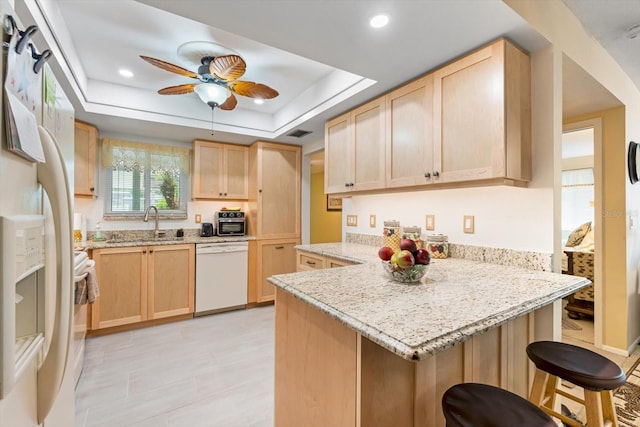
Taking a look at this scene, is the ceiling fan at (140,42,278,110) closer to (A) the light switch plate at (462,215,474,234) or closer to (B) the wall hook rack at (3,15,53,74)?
(B) the wall hook rack at (3,15,53,74)

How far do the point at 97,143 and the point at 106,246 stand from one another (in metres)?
1.30

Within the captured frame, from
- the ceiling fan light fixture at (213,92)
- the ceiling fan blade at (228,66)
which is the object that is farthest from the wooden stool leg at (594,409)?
the ceiling fan light fixture at (213,92)

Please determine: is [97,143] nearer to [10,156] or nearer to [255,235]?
[255,235]

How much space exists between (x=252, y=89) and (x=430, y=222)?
1.81m

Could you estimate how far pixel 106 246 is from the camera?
117 inches

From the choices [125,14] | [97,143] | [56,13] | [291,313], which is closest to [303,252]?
[291,313]

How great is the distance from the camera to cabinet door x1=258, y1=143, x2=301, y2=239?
3.91 metres

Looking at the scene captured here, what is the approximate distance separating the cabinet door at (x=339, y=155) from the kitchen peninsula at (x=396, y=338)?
1.31m

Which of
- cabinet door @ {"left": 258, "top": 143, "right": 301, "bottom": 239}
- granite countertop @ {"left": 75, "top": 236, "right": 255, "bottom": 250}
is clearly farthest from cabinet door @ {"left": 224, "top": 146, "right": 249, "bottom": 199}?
granite countertop @ {"left": 75, "top": 236, "right": 255, "bottom": 250}

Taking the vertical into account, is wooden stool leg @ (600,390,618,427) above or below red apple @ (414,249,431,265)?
below

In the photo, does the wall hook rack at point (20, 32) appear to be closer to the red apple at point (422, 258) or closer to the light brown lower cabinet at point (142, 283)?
the red apple at point (422, 258)

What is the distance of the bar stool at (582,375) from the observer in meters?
1.07

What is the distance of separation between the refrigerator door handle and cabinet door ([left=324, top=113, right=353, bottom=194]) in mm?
2170

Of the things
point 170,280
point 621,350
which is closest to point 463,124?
point 621,350
